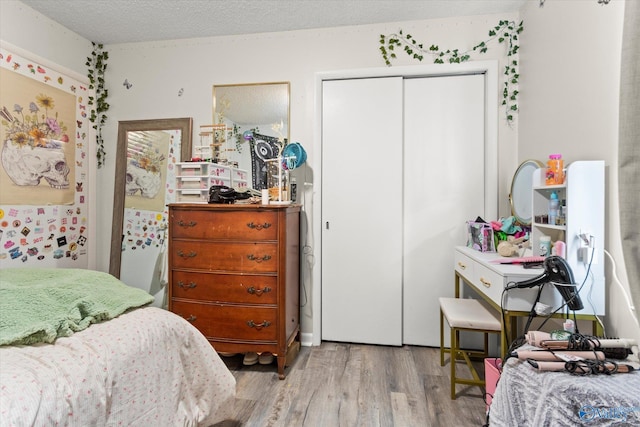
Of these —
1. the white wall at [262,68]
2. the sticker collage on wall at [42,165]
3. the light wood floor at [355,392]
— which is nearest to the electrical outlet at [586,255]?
the light wood floor at [355,392]

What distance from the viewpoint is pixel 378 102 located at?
107 inches

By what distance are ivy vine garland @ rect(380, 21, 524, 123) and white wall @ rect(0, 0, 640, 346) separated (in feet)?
0.17

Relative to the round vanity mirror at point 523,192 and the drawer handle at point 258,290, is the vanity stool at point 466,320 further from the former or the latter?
the drawer handle at point 258,290

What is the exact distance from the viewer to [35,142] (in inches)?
98.3

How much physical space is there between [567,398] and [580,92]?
60.5 inches

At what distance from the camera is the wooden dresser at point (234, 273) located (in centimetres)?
223

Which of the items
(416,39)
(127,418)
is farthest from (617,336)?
(416,39)

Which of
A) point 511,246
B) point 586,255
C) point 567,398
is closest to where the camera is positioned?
point 567,398

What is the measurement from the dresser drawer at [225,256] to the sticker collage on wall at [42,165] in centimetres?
114

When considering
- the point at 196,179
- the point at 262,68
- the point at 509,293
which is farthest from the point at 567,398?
the point at 262,68

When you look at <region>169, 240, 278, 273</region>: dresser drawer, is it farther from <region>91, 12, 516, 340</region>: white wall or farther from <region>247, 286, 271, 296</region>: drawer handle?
<region>91, 12, 516, 340</region>: white wall

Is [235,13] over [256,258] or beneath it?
over

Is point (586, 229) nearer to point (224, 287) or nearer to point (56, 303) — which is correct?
point (224, 287)

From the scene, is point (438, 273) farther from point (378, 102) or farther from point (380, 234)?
point (378, 102)
